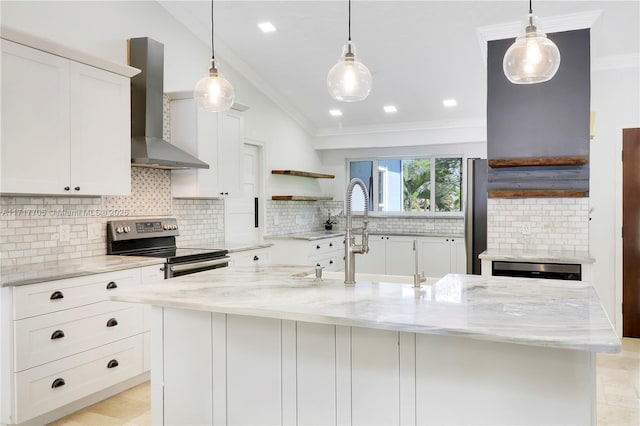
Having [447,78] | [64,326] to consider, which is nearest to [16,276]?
A: [64,326]

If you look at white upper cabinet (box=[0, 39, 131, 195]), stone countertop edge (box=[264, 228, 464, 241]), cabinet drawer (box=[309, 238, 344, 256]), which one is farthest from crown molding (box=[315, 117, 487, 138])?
white upper cabinet (box=[0, 39, 131, 195])

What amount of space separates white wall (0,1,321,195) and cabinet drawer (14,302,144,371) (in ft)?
5.61

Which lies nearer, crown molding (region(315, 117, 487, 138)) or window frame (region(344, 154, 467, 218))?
crown molding (region(315, 117, 487, 138))

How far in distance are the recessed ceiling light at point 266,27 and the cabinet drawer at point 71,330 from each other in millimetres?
2888

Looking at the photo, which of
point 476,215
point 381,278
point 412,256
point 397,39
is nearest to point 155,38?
point 397,39

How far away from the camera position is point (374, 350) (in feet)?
5.98

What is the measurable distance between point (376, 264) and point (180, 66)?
4006mm

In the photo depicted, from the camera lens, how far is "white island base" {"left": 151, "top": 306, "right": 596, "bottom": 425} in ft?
5.25

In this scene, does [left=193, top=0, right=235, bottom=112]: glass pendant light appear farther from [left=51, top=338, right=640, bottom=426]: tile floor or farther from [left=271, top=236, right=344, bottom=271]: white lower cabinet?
[left=271, top=236, right=344, bottom=271]: white lower cabinet

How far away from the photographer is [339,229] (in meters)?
7.78

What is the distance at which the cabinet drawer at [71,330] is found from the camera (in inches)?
104

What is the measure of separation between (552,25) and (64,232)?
4188 mm

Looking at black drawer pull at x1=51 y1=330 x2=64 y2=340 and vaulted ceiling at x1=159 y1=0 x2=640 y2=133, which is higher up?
vaulted ceiling at x1=159 y1=0 x2=640 y2=133

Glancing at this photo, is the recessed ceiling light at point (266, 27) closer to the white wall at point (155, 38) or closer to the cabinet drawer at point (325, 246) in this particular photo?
the white wall at point (155, 38)
